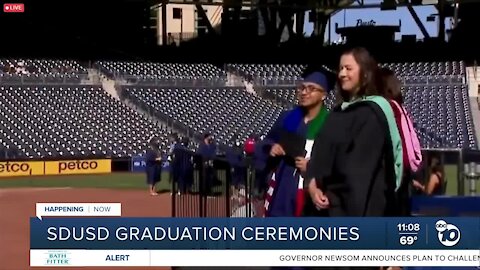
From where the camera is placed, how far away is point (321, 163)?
4.32 metres

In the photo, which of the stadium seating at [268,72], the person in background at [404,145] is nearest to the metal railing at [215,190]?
the person in background at [404,145]

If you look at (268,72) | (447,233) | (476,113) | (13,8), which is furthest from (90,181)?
(447,233)

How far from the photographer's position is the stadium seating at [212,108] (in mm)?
36156

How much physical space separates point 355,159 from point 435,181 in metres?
2.28

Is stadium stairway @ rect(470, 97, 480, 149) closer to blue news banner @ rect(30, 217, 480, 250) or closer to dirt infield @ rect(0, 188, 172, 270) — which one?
dirt infield @ rect(0, 188, 172, 270)

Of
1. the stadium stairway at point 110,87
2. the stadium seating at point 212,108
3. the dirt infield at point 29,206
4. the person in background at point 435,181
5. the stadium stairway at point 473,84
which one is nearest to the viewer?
the person in background at point 435,181

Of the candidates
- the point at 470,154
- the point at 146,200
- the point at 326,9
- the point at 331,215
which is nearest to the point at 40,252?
the point at 331,215

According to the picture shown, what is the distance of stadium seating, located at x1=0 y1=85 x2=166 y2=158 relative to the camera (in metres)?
32.6

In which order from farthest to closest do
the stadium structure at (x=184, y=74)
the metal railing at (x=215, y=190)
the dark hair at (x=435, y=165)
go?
the stadium structure at (x=184, y=74)
the metal railing at (x=215, y=190)
the dark hair at (x=435, y=165)

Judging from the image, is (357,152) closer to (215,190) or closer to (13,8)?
(215,190)

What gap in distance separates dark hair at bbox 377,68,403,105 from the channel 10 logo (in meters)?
0.71

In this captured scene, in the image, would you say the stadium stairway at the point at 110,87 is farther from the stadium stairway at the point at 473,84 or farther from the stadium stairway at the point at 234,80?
the stadium stairway at the point at 473,84

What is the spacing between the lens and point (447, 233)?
529 centimetres

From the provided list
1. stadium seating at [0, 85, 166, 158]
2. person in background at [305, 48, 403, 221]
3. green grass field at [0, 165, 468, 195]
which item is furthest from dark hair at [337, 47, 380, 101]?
stadium seating at [0, 85, 166, 158]
